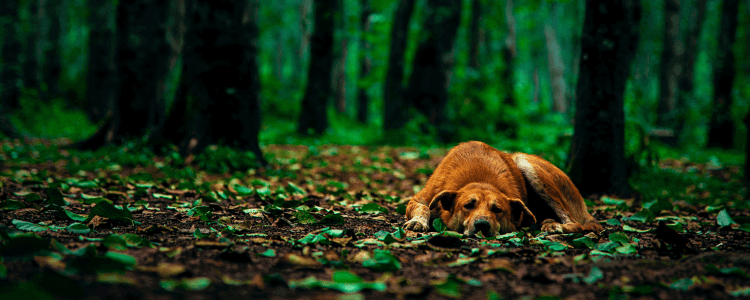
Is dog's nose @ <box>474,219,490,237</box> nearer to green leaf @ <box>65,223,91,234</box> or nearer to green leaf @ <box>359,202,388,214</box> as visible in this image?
green leaf @ <box>359,202,388,214</box>

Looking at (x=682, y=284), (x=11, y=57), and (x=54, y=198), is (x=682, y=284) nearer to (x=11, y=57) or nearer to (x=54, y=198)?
(x=54, y=198)

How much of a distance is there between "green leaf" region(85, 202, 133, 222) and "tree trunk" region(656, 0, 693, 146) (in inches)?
663

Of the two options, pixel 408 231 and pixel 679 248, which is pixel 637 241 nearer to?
pixel 679 248

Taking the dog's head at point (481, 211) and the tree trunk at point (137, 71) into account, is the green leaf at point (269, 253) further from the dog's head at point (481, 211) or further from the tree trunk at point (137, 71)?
the tree trunk at point (137, 71)

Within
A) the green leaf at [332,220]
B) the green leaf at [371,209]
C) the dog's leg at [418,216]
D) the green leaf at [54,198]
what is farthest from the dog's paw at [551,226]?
the green leaf at [54,198]

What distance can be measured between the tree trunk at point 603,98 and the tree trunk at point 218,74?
4.56 metres

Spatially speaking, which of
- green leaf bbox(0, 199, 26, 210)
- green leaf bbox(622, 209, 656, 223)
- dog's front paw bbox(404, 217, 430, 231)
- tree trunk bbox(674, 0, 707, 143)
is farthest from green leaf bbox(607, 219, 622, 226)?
tree trunk bbox(674, 0, 707, 143)

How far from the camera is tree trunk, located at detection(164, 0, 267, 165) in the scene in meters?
7.10

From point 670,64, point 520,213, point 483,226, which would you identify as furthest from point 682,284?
point 670,64

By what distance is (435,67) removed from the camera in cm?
1202

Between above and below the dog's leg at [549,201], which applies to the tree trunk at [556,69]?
above

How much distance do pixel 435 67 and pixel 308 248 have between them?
9462mm

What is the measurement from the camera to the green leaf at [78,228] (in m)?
3.20

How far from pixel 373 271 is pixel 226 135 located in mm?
5041
